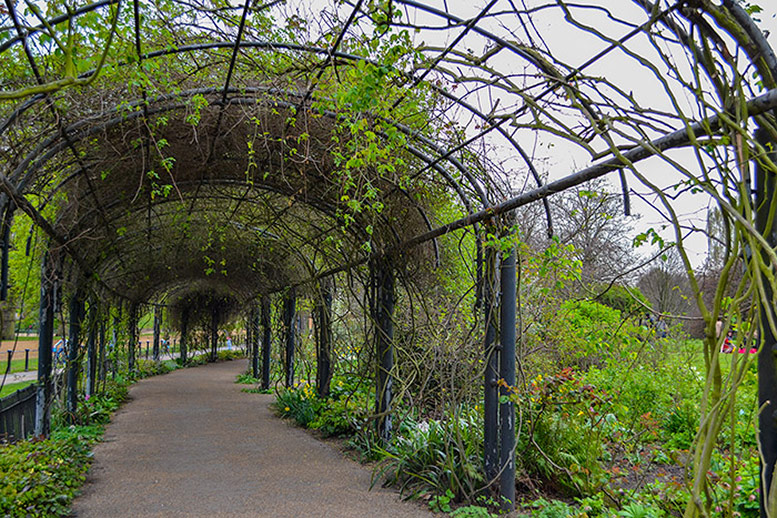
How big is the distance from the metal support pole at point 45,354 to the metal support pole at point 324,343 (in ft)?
10.3

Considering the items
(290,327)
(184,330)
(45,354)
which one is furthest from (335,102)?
(184,330)

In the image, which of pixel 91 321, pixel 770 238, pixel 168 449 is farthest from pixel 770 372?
pixel 91 321

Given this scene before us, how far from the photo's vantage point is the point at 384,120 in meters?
4.05

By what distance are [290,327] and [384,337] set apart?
505 centimetres

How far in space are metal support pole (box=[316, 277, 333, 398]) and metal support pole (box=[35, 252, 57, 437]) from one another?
313cm

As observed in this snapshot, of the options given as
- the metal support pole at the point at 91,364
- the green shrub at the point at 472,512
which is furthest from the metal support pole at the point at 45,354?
the green shrub at the point at 472,512

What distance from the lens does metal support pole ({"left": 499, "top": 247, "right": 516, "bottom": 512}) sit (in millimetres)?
3889

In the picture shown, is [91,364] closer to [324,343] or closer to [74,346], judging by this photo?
[74,346]

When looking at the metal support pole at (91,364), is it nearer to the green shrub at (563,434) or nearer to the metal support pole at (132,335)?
the metal support pole at (132,335)

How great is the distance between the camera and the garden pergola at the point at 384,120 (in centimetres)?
182

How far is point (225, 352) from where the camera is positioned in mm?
23953

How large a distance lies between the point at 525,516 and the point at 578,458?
1.09 meters

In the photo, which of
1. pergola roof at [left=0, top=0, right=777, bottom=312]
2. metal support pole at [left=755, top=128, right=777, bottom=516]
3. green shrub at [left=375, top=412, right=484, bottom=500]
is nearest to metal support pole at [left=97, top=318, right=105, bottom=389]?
pergola roof at [left=0, top=0, right=777, bottom=312]

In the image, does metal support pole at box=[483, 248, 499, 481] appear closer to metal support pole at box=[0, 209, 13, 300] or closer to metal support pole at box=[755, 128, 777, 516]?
metal support pole at box=[755, 128, 777, 516]
